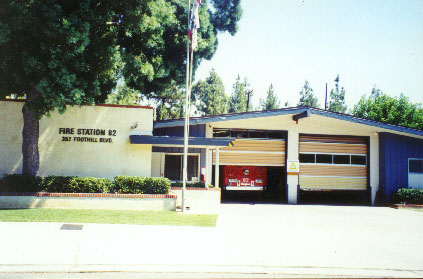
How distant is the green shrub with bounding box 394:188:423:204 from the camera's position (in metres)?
19.2

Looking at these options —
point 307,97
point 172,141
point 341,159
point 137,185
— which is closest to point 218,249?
point 137,185

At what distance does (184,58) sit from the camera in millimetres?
21938

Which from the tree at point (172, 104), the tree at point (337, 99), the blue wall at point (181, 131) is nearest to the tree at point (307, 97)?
the tree at point (337, 99)

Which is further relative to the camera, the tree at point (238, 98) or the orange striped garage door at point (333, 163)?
the tree at point (238, 98)

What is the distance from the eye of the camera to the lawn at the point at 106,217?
10.7 meters

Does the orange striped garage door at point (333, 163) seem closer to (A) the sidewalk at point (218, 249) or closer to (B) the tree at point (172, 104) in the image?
(A) the sidewalk at point (218, 249)

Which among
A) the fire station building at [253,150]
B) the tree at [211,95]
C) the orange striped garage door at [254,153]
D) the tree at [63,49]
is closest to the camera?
the tree at [63,49]

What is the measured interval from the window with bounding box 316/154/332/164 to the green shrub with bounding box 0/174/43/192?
14361 mm

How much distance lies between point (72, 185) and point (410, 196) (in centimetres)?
1685

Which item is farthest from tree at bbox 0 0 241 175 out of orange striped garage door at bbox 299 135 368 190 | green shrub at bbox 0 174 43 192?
orange striped garage door at bbox 299 135 368 190

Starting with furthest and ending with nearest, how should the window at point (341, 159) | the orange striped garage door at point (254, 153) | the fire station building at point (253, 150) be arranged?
the window at point (341, 159) → the orange striped garage door at point (254, 153) → the fire station building at point (253, 150)

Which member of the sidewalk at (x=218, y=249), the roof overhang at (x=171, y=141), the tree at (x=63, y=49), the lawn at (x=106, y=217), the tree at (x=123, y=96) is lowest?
the sidewalk at (x=218, y=249)

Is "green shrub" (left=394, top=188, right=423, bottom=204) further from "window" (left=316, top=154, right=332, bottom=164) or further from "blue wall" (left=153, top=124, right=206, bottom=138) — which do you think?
"blue wall" (left=153, top=124, right=206, bottom=138)

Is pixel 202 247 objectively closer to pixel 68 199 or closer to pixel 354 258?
pixel 354 258
